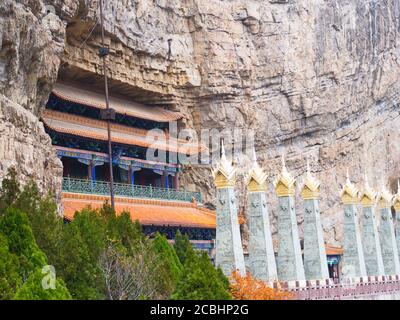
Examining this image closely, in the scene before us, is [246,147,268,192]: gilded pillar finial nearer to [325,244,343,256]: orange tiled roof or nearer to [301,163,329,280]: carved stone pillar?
[301,163,329,280]: carved stone pillar

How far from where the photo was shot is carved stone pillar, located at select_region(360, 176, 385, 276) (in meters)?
30.3

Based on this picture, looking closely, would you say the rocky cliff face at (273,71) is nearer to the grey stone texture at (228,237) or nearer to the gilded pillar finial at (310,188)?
the gilded pillar finial at (310,188)

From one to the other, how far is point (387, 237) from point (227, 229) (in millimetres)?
14809

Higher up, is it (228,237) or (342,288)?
(228,237)

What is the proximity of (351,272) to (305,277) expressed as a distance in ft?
12.5

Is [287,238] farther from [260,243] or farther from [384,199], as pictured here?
[384,199]

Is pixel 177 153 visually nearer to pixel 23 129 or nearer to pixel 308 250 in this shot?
pixel 308 250

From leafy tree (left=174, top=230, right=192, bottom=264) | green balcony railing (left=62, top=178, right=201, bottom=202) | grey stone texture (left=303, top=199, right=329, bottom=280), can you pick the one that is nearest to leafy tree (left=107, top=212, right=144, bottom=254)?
leafy tree (left=174, top=230, right=192, bottom=264)

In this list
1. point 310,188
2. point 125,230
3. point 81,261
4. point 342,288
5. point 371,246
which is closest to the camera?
point 81,261

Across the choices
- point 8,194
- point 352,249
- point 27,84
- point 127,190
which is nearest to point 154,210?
point 127,190

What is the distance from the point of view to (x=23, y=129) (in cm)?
2089

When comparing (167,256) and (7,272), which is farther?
(167,256)

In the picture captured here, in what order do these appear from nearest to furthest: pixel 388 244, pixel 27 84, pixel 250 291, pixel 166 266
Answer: pixel 250 291
pixel 166 266
pixel 27 84
pixel 388 244

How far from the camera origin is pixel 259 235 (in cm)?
2188
